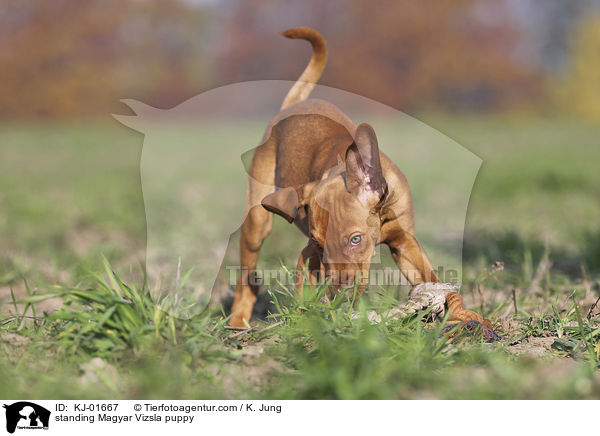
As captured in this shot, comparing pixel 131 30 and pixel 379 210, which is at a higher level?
pixel 131 30

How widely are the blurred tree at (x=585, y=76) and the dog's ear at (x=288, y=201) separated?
3592cm

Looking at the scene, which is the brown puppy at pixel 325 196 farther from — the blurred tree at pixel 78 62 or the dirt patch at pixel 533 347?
the blurred tree at pixel 78 62

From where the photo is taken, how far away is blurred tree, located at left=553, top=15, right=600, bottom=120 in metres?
35.5

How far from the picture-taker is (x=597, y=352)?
9.53 feet

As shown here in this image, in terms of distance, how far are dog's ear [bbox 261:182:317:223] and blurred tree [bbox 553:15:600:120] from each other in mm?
35921

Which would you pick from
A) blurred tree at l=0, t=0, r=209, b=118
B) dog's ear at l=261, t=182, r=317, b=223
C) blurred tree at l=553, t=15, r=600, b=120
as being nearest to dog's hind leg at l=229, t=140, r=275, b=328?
dog's ear at l=261, t=182, r=317, b=223

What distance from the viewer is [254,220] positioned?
3.98m

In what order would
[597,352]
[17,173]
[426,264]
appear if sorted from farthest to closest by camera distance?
[17,173]
[426,264]
[597,352]

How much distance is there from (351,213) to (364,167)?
24 cm

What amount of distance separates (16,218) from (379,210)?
5.69m

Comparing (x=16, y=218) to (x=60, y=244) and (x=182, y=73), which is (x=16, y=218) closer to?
(x=60, y=244)

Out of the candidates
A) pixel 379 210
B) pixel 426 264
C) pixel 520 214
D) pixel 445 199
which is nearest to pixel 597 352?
pixel 426 264

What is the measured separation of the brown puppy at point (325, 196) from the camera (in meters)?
3.09
